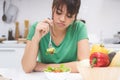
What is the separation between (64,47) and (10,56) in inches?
61.6

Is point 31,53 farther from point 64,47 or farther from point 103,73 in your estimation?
point 103,73

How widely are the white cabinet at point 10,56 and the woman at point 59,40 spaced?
1.39 metres

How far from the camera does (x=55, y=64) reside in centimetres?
169

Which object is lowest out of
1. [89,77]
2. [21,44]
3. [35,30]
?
[21,44]

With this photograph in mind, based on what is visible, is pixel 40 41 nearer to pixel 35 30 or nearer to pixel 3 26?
pixel 35 30

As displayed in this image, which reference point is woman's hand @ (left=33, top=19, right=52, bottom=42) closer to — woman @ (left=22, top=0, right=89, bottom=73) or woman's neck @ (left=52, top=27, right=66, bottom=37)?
woman @ (left=22, top=0, right=89, bottom=73)

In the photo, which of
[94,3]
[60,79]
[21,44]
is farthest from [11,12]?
[60,79]

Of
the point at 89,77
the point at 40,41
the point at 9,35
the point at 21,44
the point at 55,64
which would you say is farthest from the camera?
the point at 9,35

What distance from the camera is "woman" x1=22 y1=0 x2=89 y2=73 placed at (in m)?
1.67

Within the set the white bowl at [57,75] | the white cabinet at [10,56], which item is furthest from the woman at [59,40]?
the white cabinet at [10,56]

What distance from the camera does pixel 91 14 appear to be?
3730mm

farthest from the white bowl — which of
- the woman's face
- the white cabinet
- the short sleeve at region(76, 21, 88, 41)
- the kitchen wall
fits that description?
the kitchen wall

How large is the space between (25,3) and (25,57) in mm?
2094

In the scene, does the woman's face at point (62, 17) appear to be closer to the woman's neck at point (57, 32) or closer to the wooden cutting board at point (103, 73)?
the woman's neck at point (57, 32)
